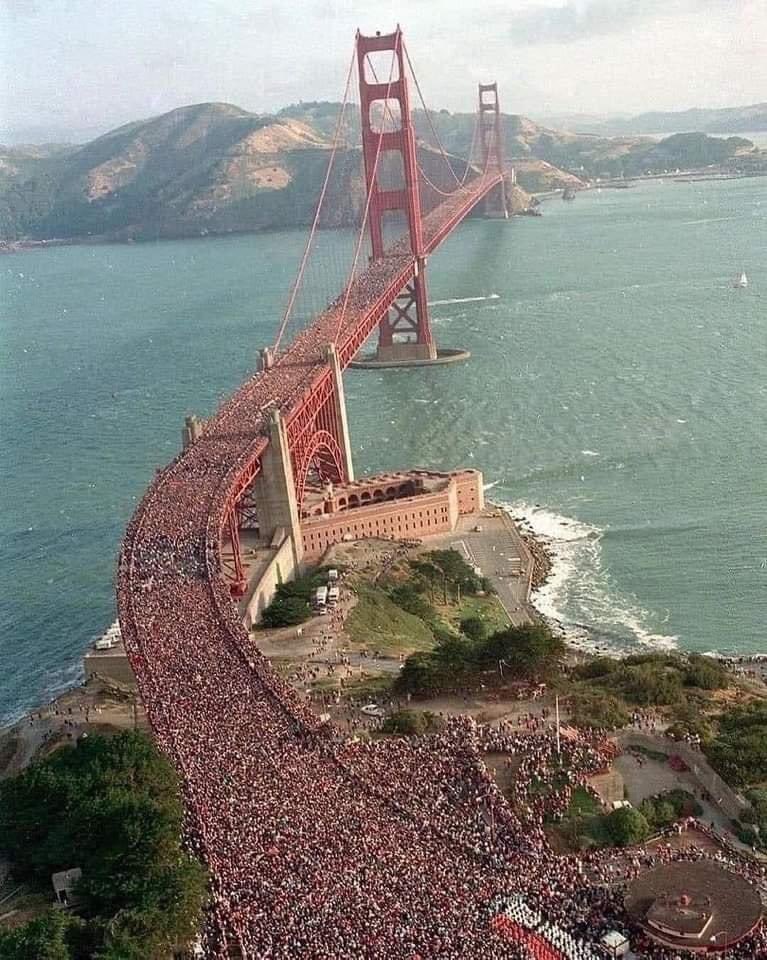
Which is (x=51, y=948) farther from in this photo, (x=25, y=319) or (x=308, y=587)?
(x=25, y=319)

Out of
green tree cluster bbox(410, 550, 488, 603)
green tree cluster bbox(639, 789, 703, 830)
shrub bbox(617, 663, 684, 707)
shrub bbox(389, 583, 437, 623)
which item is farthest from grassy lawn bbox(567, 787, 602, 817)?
green tree cluster bbox(410, 550, 488, 603)

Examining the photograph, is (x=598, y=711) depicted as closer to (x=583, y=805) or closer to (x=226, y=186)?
(x=583, y=805)

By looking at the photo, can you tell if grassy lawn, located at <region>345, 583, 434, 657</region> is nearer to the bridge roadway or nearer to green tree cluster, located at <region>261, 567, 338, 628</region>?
green tree cluster, located at <region>261, 567, 338, 628</region>

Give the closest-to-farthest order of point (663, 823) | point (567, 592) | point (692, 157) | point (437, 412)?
point (663, 823)
point (567, 592)
point (437, 412)
point (692, 157)

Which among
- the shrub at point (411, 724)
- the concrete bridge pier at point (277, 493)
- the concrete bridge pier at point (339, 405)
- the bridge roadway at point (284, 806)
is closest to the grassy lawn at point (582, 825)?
the bridge roadway at point (284, 806)

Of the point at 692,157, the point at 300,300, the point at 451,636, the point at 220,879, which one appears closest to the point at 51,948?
the point at 220,879

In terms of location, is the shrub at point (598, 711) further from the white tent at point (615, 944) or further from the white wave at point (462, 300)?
the white wave at point (462, 300)

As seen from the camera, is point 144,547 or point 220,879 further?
point 144,547
